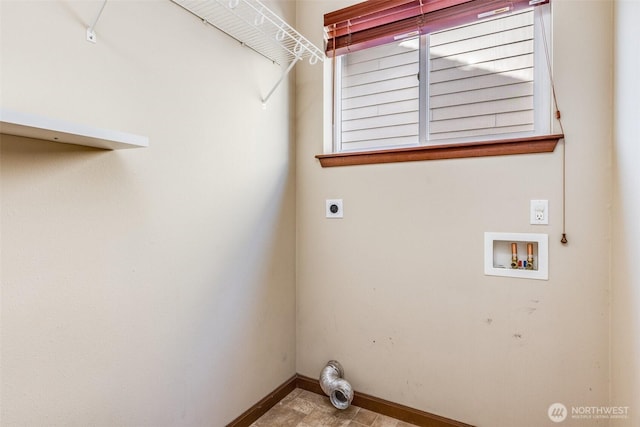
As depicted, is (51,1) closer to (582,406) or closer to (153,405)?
(153,405)

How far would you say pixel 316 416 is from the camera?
5.91 ft

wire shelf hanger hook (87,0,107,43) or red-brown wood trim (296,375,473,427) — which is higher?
wire shelf hanger hook (87,0,107,43)

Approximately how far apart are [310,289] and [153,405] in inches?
40.1

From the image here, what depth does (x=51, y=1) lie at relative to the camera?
38.9 inches

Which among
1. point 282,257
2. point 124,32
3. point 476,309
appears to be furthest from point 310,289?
point 124,32

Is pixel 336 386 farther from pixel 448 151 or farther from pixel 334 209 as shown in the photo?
pixel 448 151

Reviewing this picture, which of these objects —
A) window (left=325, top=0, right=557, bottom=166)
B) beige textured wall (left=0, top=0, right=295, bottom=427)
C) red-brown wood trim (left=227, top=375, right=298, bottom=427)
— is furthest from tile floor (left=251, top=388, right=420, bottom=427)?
window (left=325, top=0, right=557, bottom=166)

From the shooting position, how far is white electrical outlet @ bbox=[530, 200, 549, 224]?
147 centimetres

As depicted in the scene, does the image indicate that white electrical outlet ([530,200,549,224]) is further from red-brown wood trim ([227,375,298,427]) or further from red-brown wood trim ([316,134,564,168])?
red-brown wood trim ([227,375,298,427])

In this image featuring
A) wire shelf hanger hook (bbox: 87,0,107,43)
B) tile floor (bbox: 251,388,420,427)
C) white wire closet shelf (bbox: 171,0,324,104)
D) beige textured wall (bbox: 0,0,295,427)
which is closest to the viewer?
beige textured wall (bbox: 0,0,295,427)

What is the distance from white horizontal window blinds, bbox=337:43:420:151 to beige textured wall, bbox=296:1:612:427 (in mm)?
196

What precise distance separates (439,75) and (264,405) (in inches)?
81.0

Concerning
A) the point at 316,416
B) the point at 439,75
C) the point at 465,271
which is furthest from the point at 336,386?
the point at 439,75

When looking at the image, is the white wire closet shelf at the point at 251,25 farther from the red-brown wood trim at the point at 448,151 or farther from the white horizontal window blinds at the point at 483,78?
the white horizontal window blinds at the point at 483,78
